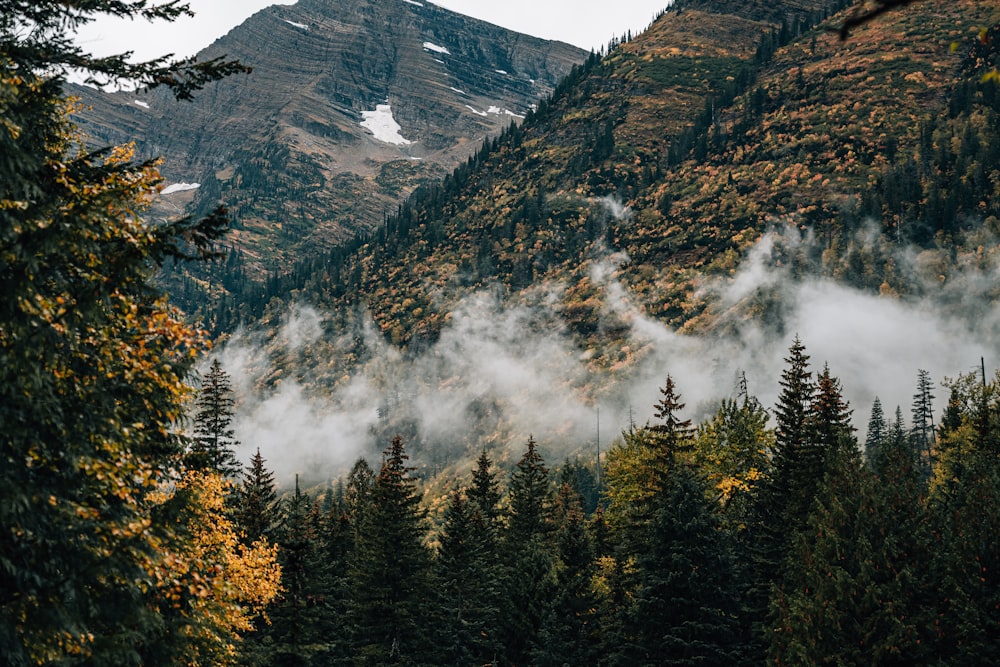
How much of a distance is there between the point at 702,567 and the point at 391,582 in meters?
17.9

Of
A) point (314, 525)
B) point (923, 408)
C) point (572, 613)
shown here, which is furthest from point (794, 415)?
point (923, 408)

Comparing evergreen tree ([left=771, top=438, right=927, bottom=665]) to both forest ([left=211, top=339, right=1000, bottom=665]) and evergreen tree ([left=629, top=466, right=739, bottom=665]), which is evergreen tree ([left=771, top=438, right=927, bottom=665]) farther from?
evergreen tree ([left=629, top=466, right=739, bottom=665])

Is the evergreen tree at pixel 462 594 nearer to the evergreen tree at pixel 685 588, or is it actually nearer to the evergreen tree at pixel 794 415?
the evergreen tree at pixel 685 588

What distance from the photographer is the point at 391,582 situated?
137ft

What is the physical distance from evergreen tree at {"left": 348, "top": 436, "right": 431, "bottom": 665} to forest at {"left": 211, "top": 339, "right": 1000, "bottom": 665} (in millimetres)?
101

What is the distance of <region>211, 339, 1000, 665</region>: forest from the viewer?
80.2ft

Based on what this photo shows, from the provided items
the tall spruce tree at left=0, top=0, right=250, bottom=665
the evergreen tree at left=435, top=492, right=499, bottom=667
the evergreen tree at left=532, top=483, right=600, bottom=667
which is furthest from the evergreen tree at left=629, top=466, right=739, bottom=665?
the tall spruce tree at left=0, top=0, right=250, bottom=665

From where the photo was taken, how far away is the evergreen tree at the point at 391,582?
134ft

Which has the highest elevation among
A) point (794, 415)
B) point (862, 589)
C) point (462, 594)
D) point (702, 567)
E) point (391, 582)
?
point (794, 415)

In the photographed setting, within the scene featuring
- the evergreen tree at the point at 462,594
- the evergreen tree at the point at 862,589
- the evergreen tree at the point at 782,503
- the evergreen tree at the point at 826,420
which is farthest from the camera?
the evergreen tree at the point at 462,594

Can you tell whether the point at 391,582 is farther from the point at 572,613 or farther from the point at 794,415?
the point at 794,415

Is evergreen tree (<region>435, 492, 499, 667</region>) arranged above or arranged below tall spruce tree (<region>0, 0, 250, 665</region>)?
below

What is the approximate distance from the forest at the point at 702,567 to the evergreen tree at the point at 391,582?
10cm

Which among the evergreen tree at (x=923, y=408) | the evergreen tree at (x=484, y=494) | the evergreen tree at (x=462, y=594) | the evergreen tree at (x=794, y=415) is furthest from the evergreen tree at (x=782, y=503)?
the evergreen tree at (x=923, y=408)
